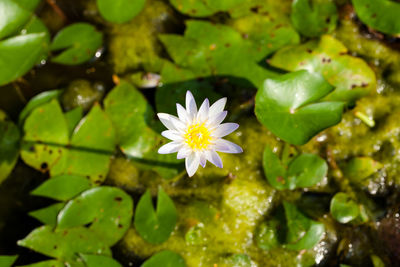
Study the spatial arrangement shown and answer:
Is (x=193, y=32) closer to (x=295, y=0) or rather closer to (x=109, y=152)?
(x=295, y=0)

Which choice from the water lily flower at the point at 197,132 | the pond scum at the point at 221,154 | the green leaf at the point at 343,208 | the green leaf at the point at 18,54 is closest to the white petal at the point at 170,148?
the water lily flower at the point at 197,132

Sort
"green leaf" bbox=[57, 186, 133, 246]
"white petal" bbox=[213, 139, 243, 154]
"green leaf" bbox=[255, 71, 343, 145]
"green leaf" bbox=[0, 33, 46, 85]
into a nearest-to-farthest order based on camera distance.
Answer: "white petal" bbox=[213, 139, 243, 154] → "green leaf" bbox=[255, 71, 343, 145] → "green leaf" bbox=[57, 186, 133, 246] → "green leaf" bbox=[0, 33, 46, 85]

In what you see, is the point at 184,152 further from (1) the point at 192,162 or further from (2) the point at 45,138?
(2) the point at 45,138

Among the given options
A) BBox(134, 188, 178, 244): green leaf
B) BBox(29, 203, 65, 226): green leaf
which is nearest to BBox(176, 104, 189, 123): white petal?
BBox(134, 188, 178, 244): green leaf

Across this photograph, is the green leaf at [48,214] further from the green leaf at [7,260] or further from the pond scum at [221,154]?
the green leaf at [7,260]

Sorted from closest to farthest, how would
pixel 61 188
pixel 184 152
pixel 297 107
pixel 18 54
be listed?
1. pixel 184 152
2. pixel 297 107
3. pixel 61 188
4. pixel 18 54

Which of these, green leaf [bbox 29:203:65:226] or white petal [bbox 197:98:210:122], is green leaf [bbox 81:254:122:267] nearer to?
green leaf [bbox 29:203:65:226]

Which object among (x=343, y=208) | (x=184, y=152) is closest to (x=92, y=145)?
(x=184, y=152)
